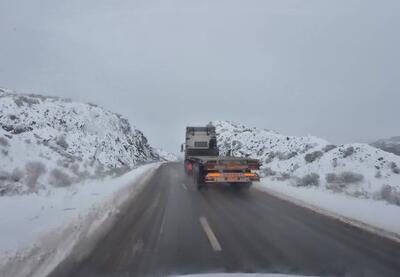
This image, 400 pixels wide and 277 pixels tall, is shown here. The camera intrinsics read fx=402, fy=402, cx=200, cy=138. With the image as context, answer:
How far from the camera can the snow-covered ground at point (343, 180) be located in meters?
11.6

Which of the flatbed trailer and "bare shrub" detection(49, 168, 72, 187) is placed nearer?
"bare shrub" detection(49, 168, 72, 187)

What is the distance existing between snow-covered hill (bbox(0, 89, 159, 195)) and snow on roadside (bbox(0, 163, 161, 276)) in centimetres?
279

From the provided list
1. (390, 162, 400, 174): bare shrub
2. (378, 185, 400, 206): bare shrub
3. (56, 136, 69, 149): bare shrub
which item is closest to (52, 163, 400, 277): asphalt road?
(378, 185, 400, 206): bare shrub


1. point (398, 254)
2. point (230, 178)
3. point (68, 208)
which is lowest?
point (398, 254)

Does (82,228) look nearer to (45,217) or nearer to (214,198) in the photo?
(45,217)

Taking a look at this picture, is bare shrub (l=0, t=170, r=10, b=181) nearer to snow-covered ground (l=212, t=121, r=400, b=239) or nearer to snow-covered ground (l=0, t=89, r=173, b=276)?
snow-covered ground (l=0, t=89, r=173, b=276)

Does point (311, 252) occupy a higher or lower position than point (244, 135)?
lower

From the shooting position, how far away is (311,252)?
23.0ft

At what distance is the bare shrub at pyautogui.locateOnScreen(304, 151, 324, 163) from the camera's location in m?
31.5

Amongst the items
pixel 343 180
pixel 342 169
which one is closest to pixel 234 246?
pixel 343 180

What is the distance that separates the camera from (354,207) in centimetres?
1217

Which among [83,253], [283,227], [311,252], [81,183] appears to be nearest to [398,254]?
[311,252]

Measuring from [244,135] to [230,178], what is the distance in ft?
189

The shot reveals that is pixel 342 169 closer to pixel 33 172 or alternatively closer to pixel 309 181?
pixel 309 181
